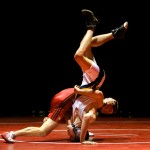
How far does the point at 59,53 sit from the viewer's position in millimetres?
10789

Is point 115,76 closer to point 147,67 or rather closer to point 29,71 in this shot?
point 147,67

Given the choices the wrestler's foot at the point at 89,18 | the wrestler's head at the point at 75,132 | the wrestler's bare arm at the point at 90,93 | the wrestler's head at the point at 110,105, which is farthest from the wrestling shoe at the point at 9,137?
the wrestler's foot at the point at 89,18

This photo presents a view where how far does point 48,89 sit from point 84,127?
5.73m

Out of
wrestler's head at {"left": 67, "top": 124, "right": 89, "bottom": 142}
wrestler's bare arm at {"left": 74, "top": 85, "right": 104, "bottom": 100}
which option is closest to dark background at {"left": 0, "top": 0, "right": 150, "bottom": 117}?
wrestler's head at {"left": 67, "top": 124, "right": 89, "bottom": 142}

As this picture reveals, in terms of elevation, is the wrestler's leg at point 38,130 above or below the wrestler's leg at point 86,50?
below

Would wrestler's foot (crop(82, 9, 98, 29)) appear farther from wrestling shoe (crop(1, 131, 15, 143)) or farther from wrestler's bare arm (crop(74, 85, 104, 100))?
wrestling shoe (crop(1, 131, 15, 143))

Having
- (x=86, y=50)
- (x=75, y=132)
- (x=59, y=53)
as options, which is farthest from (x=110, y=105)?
(x=59, y=53)

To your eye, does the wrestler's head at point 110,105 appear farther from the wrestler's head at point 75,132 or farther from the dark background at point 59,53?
the dark background at point 59,53

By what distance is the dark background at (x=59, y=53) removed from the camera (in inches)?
419

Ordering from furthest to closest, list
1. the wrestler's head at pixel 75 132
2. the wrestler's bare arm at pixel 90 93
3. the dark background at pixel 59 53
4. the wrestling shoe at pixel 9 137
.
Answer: the dark background at pixel 59 53
the wrestler's head at pixel 75 132
the wrestler's bare arm at pixel 90 93
the wrestling shoe at pixel 9 137

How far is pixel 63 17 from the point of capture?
1088 centimetres

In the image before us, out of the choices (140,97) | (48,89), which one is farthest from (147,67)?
(48,89)

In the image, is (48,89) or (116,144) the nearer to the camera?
(116,144)

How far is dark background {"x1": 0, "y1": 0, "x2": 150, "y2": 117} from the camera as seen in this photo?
34.9 ft
